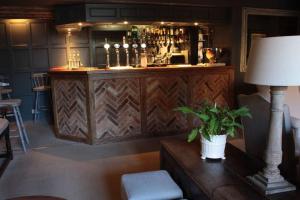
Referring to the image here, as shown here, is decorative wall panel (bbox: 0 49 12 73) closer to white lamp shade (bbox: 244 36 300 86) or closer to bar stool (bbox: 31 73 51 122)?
bar stool (bbox: 31 73 51 122)

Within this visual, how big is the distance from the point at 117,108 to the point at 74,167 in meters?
1.29

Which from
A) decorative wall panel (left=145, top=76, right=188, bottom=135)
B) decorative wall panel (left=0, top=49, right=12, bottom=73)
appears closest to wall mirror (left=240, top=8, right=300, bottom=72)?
decorative wall panel (left=145, top=76, right=188, bottom=135)

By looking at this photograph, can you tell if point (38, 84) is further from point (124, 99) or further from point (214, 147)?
point (214, 147)

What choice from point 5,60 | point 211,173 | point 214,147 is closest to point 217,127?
point 214,147

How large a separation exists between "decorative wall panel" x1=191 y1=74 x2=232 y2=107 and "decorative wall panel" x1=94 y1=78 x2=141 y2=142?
108 centimetres

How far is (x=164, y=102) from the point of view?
16.2 ft

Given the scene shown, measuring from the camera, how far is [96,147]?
4.45m

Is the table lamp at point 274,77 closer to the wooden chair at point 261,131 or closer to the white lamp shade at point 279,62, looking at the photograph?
the white lamp shade at point 279,62

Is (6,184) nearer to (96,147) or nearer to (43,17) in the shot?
(96,147)

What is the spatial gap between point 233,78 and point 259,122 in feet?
10.0

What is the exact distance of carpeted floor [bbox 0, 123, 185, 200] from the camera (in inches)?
120

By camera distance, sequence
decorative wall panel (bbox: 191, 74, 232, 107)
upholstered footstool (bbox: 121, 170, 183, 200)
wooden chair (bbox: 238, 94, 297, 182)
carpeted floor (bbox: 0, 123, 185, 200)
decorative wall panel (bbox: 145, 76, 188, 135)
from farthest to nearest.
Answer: decorative wall panel (bbox: 191, 74, 232, 107)
decorative wall panel (bbox: 145, 76, 188, 135)
carpeted floor (bbox: 0, 123, 185, 200)
wooden chair (bbox: 238, 94, 297, 182)
upholstered footstool (bbox: 121, 170, 183, 200)

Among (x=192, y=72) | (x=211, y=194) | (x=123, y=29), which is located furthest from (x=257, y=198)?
(x=123, y=29)

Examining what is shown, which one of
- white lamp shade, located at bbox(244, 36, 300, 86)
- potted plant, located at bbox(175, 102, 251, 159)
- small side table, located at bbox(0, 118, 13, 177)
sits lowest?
small side table, located at bbox(0, 118, 13, 177)
